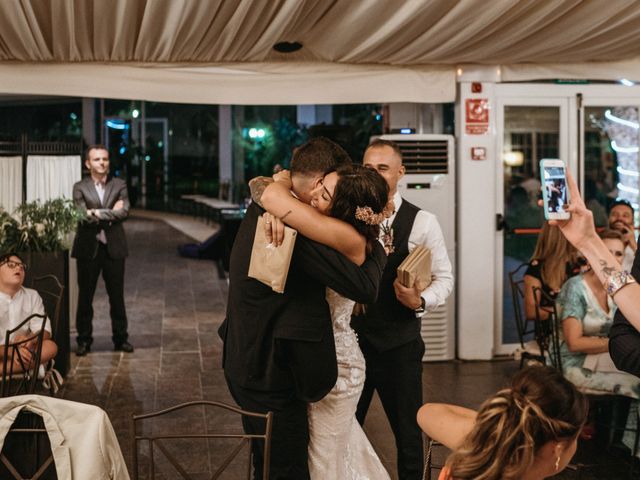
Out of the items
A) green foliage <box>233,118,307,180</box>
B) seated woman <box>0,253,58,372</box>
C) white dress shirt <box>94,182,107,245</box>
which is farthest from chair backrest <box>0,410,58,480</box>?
A: green foliage <box>233,118,307,180</box>

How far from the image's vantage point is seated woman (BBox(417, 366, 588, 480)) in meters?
1.85

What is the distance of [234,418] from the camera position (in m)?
5.47

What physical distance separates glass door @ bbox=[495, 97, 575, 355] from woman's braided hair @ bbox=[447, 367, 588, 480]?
5.06 m

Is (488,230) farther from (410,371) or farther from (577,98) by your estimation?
(410,371)

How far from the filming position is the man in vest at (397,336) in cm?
356

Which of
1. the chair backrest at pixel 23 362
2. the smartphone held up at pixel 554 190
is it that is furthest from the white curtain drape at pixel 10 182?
the smartphone held up at pixel 554 190

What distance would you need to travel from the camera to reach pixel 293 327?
269 cm

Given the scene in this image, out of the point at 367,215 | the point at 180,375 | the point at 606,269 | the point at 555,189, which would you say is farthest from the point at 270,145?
the point at 606,269

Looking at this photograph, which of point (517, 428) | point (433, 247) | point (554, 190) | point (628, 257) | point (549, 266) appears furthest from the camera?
point (628, 257)

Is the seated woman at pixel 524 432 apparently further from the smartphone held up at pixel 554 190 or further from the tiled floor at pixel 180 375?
the tiled floor at pixel 180 375

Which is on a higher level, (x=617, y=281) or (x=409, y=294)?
(x=617, y=281)

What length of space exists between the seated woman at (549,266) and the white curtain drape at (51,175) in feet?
13.7

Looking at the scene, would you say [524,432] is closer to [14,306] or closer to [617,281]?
[617,281]

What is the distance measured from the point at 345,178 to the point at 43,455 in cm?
132
